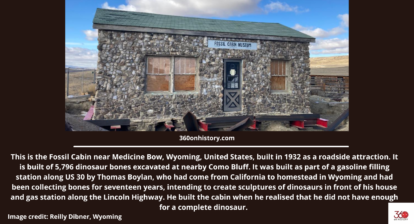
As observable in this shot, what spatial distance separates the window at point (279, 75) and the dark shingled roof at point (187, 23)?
1242 millimetres

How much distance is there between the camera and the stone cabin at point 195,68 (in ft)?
31.3

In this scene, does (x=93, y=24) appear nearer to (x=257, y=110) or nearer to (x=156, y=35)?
(x=156, y=35)

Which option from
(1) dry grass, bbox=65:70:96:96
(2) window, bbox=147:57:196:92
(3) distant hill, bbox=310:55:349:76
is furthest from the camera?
(3) distant hill, bbox=310:55:349:76

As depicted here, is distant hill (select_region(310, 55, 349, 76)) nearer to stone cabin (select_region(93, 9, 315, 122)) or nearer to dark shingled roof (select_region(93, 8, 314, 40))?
dark shingled roof (select_region(93, 8, 314, 40))

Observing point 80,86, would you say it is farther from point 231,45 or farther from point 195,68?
point 231,45

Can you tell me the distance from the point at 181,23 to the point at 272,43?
393 cm

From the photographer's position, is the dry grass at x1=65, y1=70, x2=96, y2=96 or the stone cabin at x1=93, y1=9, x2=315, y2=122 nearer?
the stone cabin at x1=93, y1=9, x2=315, y2=122

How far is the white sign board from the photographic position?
10629 millimetres

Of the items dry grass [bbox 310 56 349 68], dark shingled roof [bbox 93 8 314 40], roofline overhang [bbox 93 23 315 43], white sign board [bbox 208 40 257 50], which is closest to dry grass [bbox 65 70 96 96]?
dark shingled roof [bbox 93 8 314 40]

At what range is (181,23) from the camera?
10.9m

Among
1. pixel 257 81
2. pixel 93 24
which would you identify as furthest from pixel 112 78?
pixel 257 81

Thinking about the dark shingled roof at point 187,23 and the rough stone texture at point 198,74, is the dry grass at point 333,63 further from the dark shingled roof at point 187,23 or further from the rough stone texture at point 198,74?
the rough stone texture at point 198,74

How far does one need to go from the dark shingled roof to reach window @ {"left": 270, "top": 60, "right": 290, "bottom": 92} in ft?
4.08

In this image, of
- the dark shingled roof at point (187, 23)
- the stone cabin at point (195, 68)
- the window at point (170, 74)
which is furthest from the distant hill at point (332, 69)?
the window at point (170, 74)
